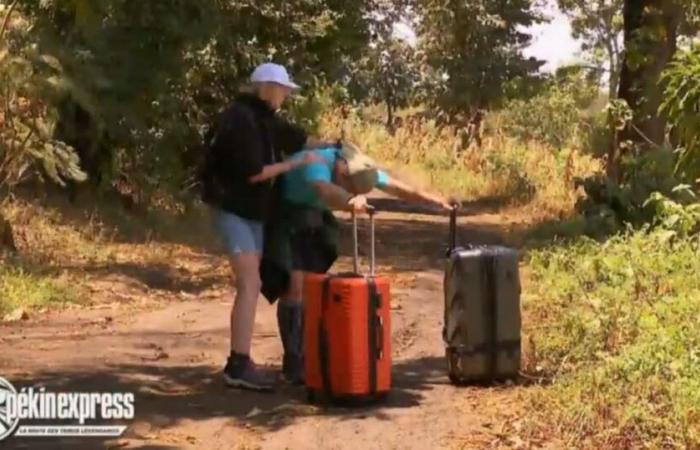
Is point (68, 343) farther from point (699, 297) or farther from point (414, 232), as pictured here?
point (414, 232)

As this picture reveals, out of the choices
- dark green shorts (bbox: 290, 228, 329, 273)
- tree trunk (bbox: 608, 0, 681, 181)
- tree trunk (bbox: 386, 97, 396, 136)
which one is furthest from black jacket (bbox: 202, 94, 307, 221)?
tree trunk (bbox: 386, 97, 396, 136)

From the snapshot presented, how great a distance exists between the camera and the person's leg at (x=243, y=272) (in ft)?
21.4

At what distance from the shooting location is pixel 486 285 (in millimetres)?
6809

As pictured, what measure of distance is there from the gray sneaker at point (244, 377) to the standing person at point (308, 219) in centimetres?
23

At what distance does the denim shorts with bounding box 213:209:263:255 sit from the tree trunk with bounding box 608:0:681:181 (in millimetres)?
9506

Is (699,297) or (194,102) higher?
(194,102)

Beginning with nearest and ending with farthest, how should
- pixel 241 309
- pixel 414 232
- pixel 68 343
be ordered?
pixel 241 309 → pixel 68 343 → pixel 414 232

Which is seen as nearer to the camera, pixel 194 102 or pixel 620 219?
pixel 620 219

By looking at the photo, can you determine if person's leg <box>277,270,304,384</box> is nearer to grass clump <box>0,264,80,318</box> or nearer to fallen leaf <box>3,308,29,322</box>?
fallen leaf <box>3,308,29,322</box>

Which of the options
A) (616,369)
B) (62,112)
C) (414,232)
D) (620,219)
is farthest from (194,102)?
(616,369)

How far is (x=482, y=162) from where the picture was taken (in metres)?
26.3

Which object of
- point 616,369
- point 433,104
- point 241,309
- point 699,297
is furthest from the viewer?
Answer: point 433,104

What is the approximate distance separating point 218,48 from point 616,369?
9.98 m

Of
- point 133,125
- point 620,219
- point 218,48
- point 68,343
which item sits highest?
point 218,48
